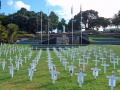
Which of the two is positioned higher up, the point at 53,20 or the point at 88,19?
the point at 88,19

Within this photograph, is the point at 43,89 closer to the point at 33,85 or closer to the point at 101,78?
the point at 33,85

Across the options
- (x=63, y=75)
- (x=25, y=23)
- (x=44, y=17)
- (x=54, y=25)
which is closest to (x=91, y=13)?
(x=54, y=25)

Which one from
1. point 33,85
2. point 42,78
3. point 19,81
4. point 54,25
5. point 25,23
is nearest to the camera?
point 33,85

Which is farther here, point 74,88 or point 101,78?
point 101,78

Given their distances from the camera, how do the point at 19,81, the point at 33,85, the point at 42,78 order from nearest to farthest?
the point at 33,85
the point at 19,81
the point at 42,78

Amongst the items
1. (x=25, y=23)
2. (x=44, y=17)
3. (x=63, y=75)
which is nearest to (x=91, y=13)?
(x=44, y=17)

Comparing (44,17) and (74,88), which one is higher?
(44,17)

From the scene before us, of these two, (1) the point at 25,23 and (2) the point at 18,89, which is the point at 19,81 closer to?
(2) the point at 18,89

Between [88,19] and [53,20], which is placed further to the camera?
[88,19]

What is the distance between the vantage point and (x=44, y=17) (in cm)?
7869

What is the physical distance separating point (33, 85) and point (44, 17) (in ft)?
232

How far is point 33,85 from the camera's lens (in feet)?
28.8

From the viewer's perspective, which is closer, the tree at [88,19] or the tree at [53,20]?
the tree at [53,20]

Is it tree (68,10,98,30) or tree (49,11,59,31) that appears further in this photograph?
tree (68,10,98,30)
